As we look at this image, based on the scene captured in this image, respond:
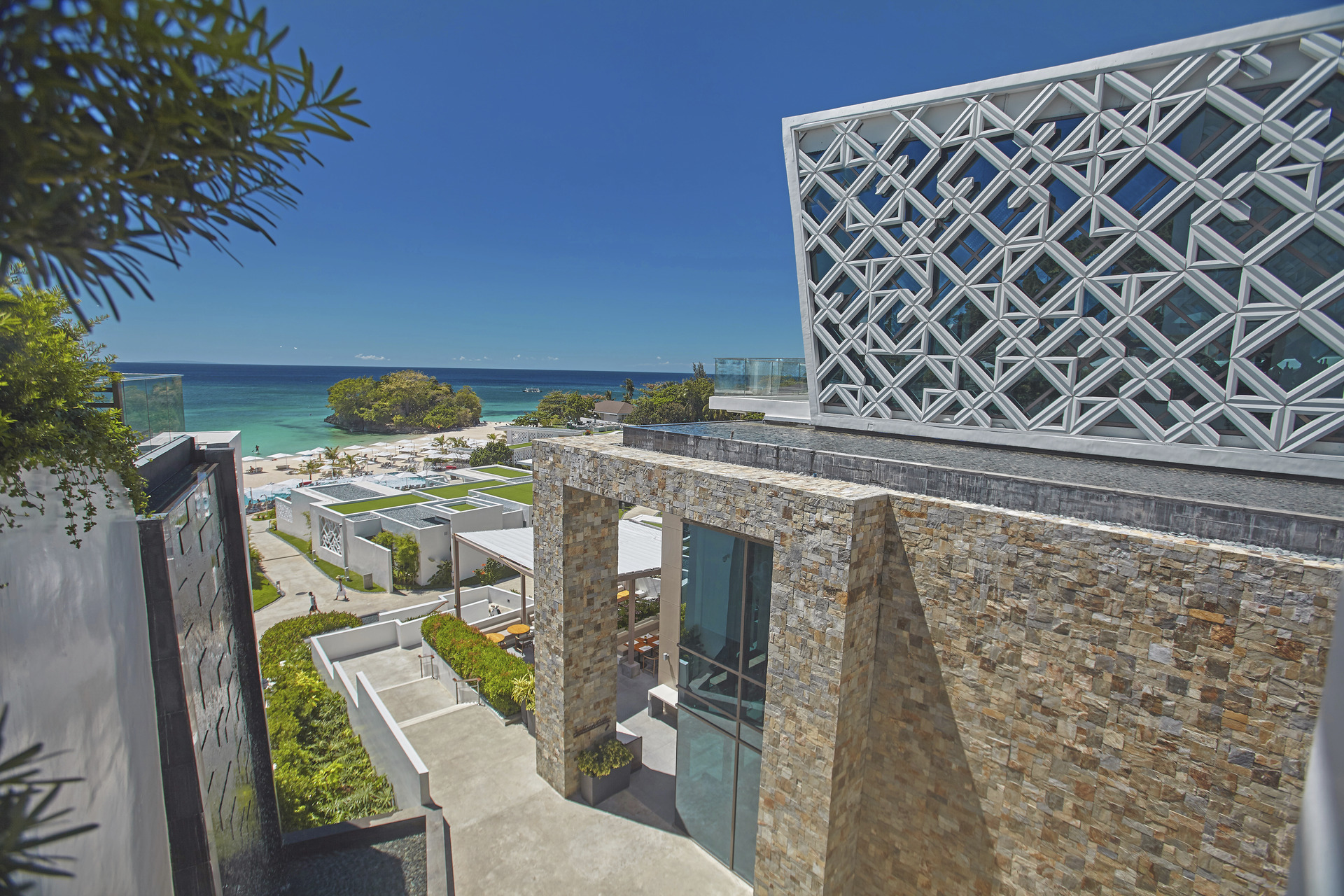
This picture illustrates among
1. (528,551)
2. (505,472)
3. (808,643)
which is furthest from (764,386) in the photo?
(505,472)

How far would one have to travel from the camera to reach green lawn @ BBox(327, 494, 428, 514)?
32219mm

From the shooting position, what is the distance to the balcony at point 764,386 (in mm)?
16906

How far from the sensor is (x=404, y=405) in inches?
3583

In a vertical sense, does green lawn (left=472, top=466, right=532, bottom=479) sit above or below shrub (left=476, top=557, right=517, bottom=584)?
above

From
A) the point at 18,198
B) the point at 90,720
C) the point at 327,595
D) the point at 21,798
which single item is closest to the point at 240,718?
the point at 90,720

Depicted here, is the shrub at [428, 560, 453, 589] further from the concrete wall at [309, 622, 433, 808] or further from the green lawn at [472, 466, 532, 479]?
the green lawn at [472, 466, 532, 479]

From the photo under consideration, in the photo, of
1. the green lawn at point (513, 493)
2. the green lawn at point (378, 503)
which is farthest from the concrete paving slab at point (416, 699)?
the green lawn at point (378, 503)

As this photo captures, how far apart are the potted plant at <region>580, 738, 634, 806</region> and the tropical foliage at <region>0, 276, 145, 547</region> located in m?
10.4

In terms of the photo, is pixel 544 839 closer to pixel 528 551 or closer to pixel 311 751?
pixel 311 751

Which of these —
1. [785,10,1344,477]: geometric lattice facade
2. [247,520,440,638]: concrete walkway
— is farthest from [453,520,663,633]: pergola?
[785,10,1344,477]: geometric lattice facade

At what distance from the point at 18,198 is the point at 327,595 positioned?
30.7 m

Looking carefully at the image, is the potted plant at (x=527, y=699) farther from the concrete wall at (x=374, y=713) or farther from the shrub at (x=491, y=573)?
the shrub at (x=491, y=573)

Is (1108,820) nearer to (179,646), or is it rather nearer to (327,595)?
(179,646)

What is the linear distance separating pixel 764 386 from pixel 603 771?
10794mm
